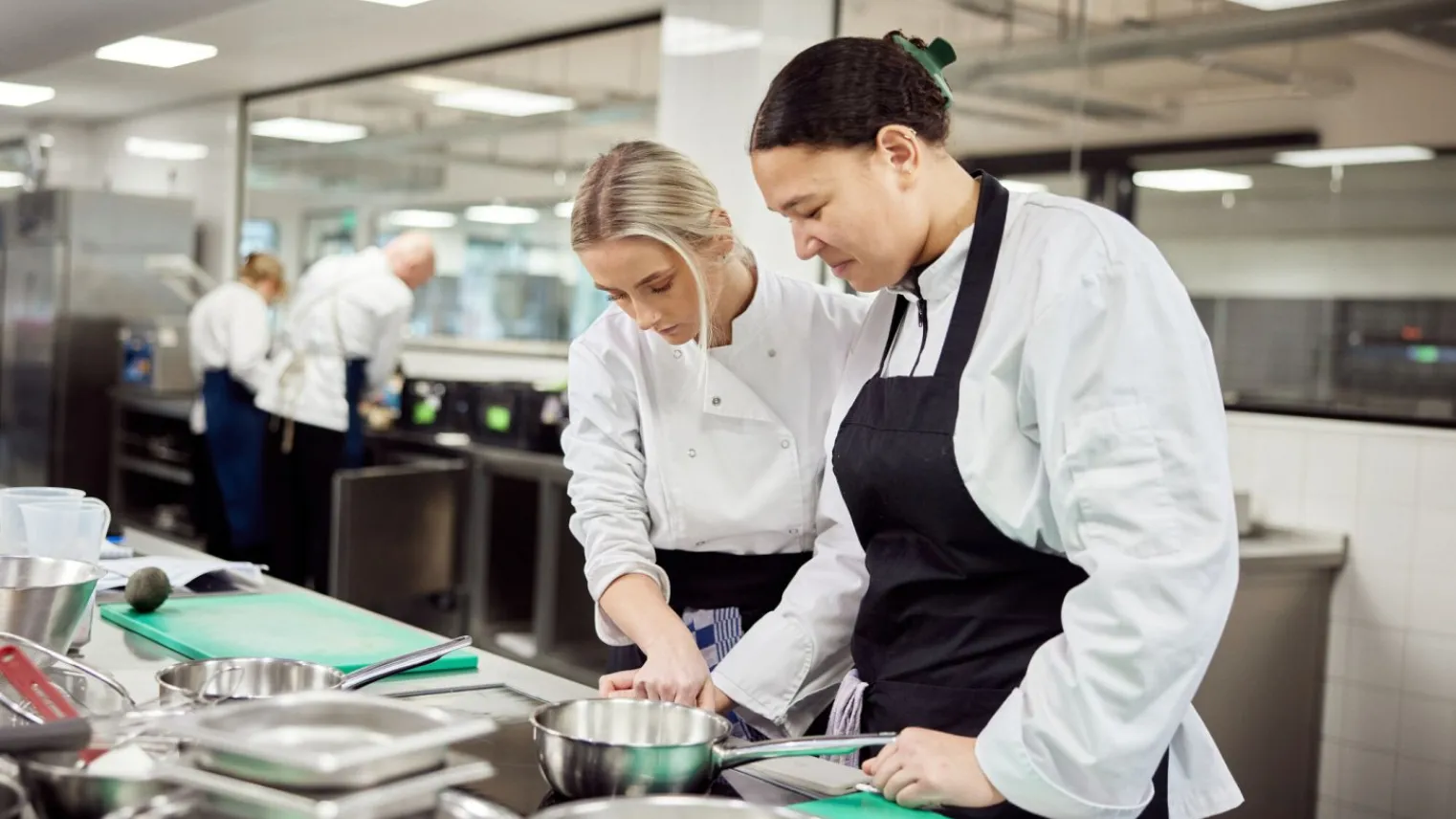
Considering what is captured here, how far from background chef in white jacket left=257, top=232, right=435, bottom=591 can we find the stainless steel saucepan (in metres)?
4.23

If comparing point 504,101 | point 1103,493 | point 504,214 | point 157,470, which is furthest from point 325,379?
point 1103,493

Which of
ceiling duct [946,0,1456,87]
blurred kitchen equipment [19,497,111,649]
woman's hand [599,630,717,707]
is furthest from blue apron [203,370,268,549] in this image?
Answer: woman's hand [599,630,717,707]

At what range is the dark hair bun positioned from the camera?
1.28 meters

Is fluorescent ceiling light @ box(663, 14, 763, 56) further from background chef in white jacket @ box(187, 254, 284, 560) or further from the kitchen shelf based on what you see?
the kitchen shelf

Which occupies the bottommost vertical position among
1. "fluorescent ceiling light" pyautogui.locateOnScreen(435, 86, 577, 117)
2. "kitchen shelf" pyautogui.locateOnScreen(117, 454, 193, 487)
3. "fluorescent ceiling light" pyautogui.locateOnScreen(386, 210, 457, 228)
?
"kitchen shelf" pyautogui.locateOnScreen(117, 454, 193, 487)

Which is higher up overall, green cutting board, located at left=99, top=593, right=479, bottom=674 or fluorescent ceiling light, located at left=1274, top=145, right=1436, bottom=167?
fluorescent ceiling light, located at left=1274, top=145, right=1436, bottom=167

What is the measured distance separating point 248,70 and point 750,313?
6.46m

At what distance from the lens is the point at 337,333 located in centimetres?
522

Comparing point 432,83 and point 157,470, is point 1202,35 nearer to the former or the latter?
point 432,83

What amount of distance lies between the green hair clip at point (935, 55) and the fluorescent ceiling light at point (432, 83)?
5758 mm

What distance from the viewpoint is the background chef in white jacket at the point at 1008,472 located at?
43.7 inches

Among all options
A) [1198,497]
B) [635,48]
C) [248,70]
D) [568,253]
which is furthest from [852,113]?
[248,70]

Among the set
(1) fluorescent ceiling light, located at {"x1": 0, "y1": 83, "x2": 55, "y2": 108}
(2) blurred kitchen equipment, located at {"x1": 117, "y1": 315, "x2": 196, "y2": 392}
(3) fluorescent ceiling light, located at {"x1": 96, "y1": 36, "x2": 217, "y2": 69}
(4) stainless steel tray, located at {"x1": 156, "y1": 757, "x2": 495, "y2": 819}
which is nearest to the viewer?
(4) stainless steel tray, located at {"x1": 156, "y1": 757, "x2": 495, "y2": 819}

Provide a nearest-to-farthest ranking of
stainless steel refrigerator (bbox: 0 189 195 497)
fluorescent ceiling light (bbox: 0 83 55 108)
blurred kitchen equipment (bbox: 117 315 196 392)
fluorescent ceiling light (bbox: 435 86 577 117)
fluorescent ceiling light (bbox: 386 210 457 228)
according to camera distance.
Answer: fluorescent ceiling light (bbox: 435 86 577 117) < blurred kitchen equipment (bbox: 117 315 196 392) < fluorescent ceiling light (bbox: 386 210 457 228) < stainless steel refrigerator (bbox: 0 189 195 497) < fluorescent ceiling light (bbox: 0 83 55 108)
